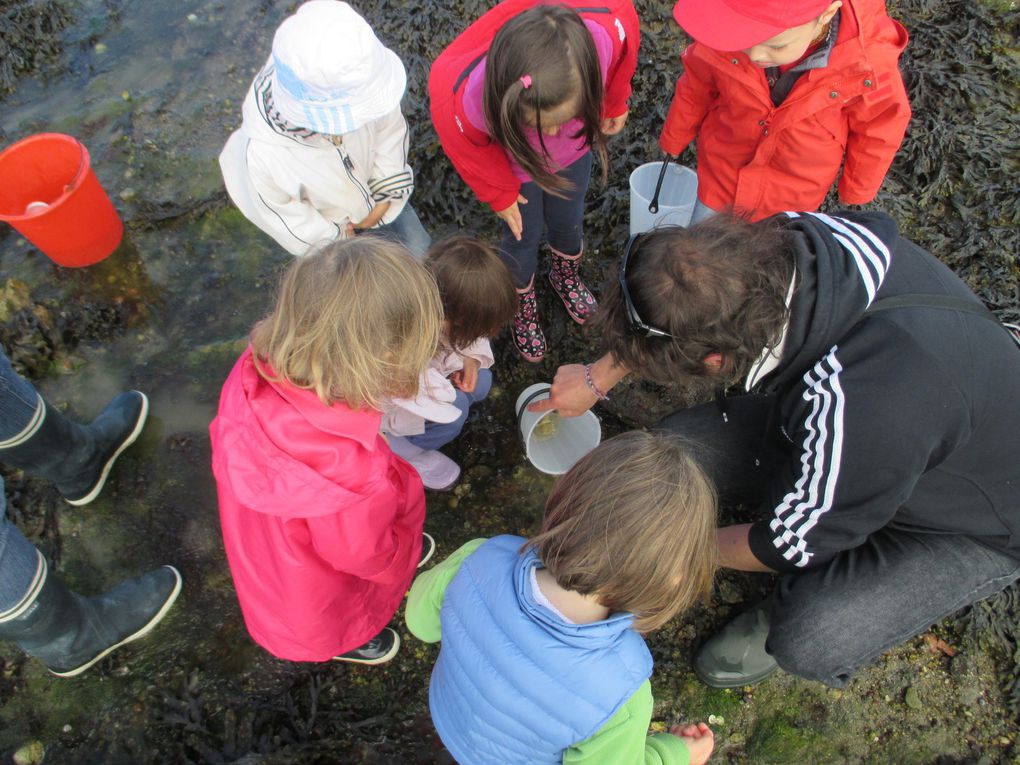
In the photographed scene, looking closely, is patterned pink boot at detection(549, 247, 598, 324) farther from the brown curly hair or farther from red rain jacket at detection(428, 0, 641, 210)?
the brown curly hair

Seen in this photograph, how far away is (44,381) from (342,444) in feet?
6.39

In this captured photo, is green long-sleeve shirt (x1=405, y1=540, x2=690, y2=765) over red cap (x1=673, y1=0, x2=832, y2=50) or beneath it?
beneath

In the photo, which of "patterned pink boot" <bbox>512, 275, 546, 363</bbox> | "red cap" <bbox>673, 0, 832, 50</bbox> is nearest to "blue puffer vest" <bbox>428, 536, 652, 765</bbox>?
"patterned pink boot" <bbox>512, 275, 546, 363</bbox>

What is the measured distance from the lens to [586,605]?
1366mm

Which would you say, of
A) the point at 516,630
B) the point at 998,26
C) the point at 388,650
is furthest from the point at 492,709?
the point at 998,26

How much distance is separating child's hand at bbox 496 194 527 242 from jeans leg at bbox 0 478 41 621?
1.63 meters

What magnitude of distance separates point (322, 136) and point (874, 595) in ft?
6.75

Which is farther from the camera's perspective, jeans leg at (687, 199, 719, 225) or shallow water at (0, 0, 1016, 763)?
jeans leg at (687, 199, 719, 225)

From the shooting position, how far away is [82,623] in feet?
6.59

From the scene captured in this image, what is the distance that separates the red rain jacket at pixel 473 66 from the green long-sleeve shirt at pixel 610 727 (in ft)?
3.77

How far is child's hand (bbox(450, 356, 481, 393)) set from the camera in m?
2.17

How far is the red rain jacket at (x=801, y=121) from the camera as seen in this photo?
180cm

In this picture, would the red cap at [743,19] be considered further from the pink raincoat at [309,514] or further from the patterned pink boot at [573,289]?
the pink raincoat at [309,514]

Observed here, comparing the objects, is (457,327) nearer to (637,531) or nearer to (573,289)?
(637,531)
